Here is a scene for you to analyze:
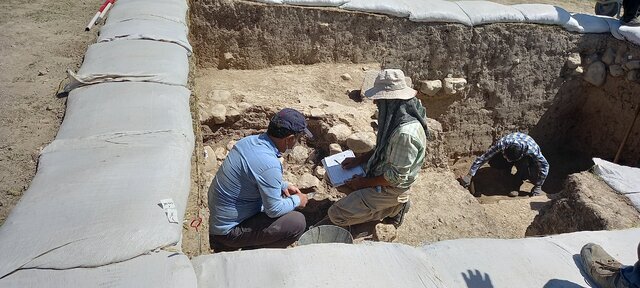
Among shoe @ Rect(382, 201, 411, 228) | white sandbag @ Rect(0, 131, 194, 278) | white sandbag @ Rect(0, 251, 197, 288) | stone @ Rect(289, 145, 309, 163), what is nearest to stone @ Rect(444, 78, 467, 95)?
stone @ Rect(289, 145, 309, 163)

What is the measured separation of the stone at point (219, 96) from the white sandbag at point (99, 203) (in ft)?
7.90

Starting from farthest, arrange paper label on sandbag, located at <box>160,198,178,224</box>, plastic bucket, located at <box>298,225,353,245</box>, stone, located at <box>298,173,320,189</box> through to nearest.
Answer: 1. stone, located at <box>298,173,320,189</box>
2. plastic bucket, located at <box>298,225,353,245</box>
3. paper label on sandbag, located at <box>160,198,178,224</box>

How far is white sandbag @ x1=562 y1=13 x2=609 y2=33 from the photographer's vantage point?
22.9 feet

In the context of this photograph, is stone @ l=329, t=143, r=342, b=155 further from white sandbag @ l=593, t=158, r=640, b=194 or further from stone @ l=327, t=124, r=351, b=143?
white sandbag @ l=593, t=158, r=640, b=194

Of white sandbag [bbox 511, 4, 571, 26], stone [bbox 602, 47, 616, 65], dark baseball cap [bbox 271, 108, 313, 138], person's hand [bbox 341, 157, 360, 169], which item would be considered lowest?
person's hand [bbox 341, 157, 360, 169]

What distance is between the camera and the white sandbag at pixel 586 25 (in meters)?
6.99

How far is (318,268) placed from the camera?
7.70 ft

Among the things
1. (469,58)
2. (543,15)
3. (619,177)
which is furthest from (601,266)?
(543,15)

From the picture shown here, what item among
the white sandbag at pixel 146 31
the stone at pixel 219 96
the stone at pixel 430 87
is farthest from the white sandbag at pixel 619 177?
the white sandbag at pixel 146 31

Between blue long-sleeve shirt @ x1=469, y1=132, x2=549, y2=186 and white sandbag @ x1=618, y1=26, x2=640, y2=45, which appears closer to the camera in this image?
blue long-sleeve shirt @ x1=469, y1=132, x2=549, y2=186

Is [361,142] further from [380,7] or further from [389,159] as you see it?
[380,7]

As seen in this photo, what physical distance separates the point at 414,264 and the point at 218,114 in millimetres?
3129

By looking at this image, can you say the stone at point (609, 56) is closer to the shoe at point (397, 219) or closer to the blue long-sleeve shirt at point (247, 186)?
the shoe at point (397, 219)

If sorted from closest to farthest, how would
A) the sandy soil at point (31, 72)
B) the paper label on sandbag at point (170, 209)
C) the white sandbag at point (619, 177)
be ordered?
the paper label on sandbag at point (170, 209) < the sandy soil at point (31, 72) < the white sandbag at point (619, 177)
